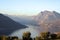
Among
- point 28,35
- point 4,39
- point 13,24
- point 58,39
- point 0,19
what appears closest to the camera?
point 4,39

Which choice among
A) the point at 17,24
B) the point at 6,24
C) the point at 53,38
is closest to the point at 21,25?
the point at 17,24

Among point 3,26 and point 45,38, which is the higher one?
point 3,26

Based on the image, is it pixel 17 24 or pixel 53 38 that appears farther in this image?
pixel 17 24

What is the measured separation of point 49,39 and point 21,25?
61.6 metres

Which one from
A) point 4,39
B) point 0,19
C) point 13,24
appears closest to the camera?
point 4,39

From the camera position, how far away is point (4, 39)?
552 inches

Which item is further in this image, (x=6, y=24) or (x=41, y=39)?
(x=6, y=24)

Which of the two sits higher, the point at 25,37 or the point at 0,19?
the point at 0,19

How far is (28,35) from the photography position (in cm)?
1508

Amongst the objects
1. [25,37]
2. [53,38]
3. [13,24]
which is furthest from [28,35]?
[13,24]

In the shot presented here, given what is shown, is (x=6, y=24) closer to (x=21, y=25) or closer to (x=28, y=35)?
(x=21, y=25)

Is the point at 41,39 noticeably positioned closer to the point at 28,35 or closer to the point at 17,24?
the point at 28,35

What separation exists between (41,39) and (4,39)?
8.83 ft

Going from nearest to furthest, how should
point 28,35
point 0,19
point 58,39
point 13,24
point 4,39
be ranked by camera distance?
point 4,39, point 28,35, point 58,39, point 0,19, point 13,24
